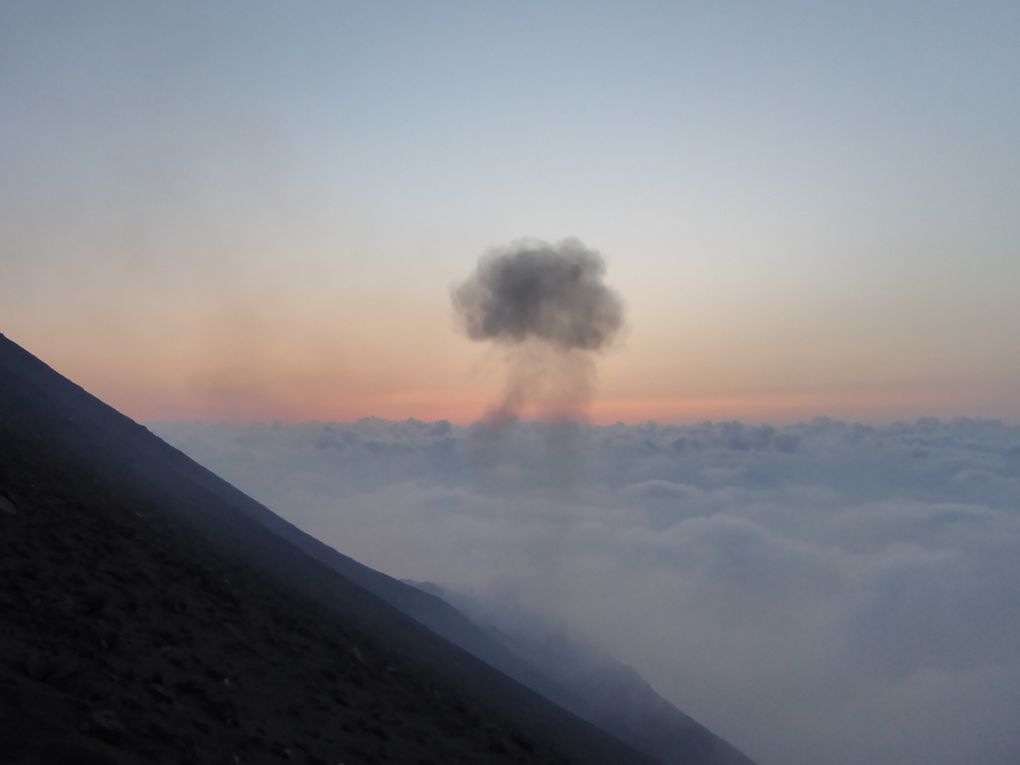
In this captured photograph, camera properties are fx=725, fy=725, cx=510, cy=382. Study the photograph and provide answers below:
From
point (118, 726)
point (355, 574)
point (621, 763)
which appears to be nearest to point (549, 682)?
point (355, 574)

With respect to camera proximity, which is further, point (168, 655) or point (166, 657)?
point (168, 655)

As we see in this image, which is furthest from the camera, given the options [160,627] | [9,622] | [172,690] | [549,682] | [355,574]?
[549,682]

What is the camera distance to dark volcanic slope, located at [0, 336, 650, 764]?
491 inches

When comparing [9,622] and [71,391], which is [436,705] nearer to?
[9,622]

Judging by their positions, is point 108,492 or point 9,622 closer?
point 9,622

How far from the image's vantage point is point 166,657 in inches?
683

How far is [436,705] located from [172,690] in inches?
570

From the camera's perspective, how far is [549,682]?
105 metres

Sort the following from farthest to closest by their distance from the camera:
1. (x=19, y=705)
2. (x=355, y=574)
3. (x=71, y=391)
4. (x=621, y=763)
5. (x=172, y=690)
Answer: (x=355, y=574) → (x=71, y=391) → (x=621, y=763) → (x=172, y=690) → (x=19, y=705)

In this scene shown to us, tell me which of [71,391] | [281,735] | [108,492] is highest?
[71,391]

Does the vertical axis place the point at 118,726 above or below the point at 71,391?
below

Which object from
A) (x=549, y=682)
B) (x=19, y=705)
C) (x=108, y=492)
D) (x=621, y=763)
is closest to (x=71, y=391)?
(x=108, y=492)

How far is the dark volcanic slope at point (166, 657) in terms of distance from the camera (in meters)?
12.5

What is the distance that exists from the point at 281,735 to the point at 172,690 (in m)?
2.77
